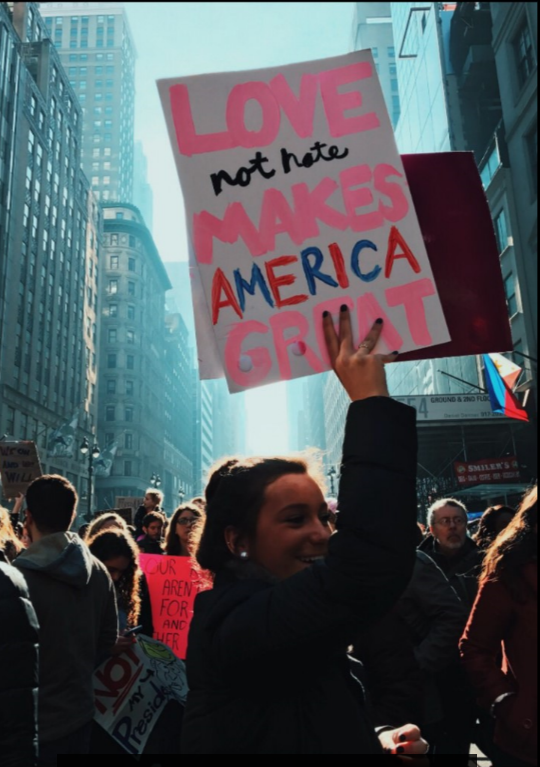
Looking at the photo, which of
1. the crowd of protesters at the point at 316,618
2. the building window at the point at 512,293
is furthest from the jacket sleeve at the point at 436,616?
the building window at the point at 512,293

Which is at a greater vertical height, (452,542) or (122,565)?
(452,542)

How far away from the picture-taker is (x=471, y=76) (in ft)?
105

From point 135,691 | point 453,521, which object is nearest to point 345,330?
point 135,691

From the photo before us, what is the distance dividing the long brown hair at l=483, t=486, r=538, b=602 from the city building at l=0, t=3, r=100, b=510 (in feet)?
149

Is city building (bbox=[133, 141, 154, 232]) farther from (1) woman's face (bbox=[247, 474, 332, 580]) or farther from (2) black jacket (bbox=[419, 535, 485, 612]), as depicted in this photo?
(1) woman's face (bbox=[247, 474, 332, 580])

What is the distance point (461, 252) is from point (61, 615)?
2.65 m

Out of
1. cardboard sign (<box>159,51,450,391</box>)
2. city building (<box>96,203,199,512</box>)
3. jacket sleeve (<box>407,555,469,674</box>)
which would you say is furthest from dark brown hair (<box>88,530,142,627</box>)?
city building (<box>96,203,199,512</box>)

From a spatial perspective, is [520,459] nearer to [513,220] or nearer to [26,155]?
[513,220]

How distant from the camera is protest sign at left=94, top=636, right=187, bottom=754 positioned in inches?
139

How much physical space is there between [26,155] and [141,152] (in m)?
146

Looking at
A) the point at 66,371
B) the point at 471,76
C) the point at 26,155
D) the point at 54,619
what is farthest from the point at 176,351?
the point at 54,619

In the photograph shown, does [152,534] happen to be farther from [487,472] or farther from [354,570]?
[487,472]

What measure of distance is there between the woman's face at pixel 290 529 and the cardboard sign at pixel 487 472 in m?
21.0

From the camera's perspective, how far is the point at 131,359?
8344 centimetres
